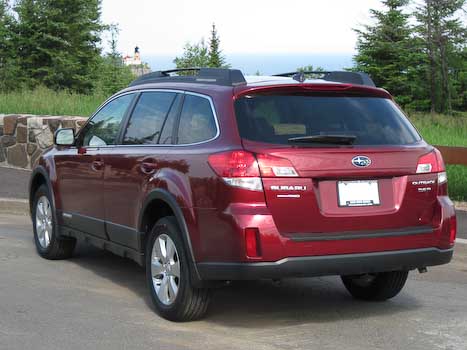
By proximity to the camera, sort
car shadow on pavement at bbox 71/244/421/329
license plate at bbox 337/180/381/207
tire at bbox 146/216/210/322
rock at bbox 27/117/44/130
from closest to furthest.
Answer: license plate at bbox 337/180/381/207, tire at bbox 146/216/210/322, car shadow on pavement at bbox 71/244/421/329, rock at bbox 27/117/44/130

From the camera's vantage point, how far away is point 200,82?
6695 millimetres

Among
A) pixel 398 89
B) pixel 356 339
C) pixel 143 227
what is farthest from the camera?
pixel 398 89

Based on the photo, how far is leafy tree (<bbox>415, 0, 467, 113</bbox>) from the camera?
47.7 m

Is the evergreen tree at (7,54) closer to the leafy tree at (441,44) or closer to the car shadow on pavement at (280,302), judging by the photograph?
the leafy tree at (441,44)

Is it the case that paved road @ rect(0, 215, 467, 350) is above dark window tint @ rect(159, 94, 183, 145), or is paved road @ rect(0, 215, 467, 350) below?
below

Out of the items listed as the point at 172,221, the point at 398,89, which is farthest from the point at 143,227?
the point at 398,89

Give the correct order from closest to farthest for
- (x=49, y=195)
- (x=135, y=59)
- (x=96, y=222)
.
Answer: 1. (x=96, y=222)
2. (x=49, y=195)
3. (x=135, y=59)

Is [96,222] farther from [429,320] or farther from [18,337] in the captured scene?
[429,320]

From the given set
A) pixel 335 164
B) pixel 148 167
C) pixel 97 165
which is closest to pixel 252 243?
pixel 335 164

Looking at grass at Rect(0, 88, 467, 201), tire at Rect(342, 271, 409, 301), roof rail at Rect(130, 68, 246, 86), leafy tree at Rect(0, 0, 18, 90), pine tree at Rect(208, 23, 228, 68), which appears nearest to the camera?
roof rail at Rect(130, 68, 246, 86)

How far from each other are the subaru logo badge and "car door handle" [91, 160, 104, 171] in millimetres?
2447

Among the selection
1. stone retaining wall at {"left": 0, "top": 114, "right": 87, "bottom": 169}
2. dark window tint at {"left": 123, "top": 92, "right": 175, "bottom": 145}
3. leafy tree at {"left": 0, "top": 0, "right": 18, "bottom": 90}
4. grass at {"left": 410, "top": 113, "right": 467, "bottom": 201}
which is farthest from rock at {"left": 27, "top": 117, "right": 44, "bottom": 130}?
leafy tree at {"left": 0, "top": 0, "right": 18, "bottom": 90}

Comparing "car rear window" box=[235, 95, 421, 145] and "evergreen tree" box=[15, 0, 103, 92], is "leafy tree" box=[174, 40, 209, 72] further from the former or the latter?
"car rear window" box=[235, 95, 421, 145]

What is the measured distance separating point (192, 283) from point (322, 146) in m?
1.26
